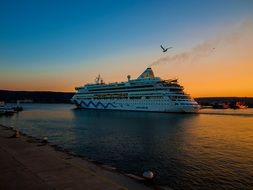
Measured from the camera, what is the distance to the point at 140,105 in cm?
8475

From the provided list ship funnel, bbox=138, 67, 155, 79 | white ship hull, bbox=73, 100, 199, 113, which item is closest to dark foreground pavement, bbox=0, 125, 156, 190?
white ship hull, bbox=73, 100, 199, 113

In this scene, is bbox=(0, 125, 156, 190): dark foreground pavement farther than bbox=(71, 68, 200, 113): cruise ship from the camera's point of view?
No

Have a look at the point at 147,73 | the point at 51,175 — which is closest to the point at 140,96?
the point at 147,73

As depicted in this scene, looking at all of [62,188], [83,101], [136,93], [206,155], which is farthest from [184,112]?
[62,188]

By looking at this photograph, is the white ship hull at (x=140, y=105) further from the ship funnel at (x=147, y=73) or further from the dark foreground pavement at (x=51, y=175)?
the dark foreground pavement at (x=51, y=175)

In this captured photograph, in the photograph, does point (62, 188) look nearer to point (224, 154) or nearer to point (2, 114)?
point (224, 154)

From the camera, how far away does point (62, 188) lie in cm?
1042

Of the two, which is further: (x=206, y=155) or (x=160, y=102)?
(x=160, y=102)

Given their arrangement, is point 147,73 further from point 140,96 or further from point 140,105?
point 140,105

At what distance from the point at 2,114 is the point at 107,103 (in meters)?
35.2

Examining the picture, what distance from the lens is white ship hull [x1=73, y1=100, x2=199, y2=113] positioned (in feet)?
249

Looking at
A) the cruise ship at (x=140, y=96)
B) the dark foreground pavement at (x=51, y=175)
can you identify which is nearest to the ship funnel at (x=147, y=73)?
the cruise ship at (x=140, y=96)

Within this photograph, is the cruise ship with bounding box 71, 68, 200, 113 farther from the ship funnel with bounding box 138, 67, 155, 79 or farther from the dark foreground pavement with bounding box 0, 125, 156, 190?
the dark foreground pavement with bounding box 0, 125, 156, 190

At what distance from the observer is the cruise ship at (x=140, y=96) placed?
253ft
